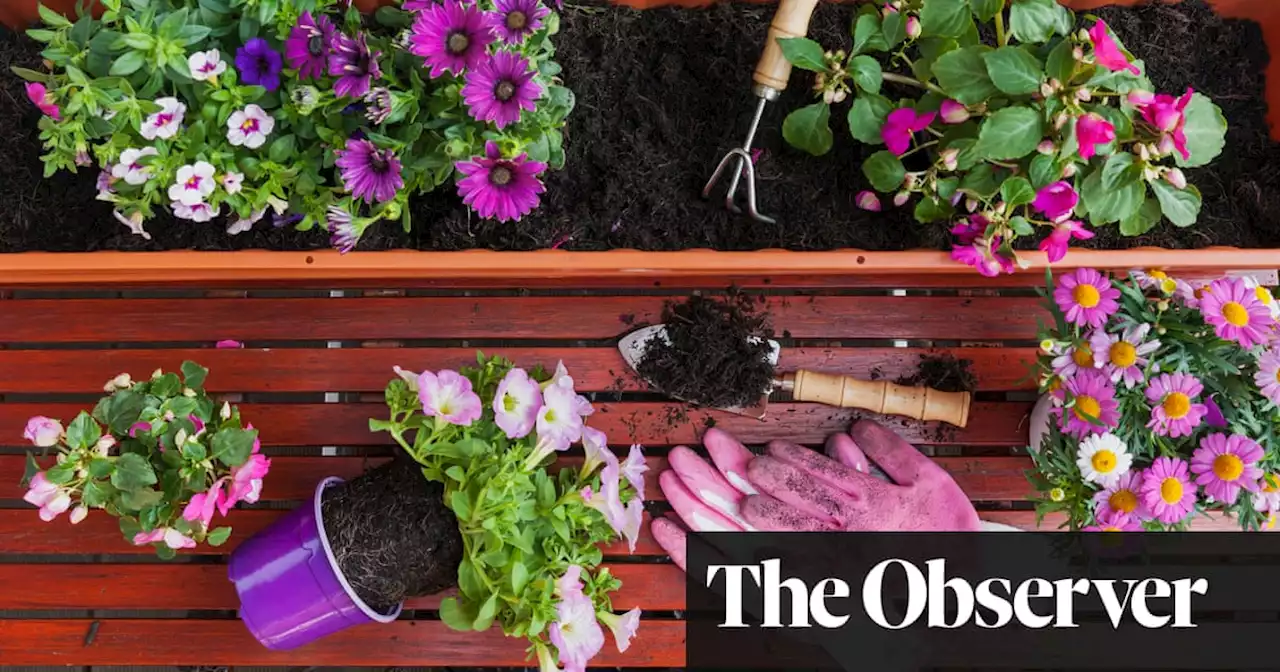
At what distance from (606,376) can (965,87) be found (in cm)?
64

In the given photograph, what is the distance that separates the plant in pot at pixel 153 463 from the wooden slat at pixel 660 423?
0.64 feet

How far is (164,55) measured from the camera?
0.97 m

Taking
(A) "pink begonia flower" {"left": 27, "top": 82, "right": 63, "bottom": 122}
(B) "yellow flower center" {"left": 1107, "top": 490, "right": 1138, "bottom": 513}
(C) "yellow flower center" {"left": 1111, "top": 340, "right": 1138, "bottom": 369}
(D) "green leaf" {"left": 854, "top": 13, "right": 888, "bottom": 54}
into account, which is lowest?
(A) "pink begonia flower" {"left": 27, "top": 82, "right": 63, "bottom": 122}

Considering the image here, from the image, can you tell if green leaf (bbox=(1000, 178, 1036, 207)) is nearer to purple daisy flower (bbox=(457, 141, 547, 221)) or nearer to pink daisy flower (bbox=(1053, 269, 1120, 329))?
pink daisy flower (bbox=(1053, 269, 1120, 329))

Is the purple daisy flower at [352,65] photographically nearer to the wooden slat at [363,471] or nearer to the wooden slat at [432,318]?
the wooden slat at [432,318]

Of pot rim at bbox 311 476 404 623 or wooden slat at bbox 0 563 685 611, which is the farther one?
wooden slat at bbox 0 563 685 611

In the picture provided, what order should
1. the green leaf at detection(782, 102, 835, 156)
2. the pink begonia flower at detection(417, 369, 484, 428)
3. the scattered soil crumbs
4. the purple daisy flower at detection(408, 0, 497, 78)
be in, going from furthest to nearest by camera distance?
the scattered soil crumbs → the green leaf at detection(782, 102, 835, 156) → the pink begonia flower at detection(417, 369, 484, 428) → the purple daisy flower at detection(408, 0, 497, 78)

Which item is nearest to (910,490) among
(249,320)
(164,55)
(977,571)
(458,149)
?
(977,571)

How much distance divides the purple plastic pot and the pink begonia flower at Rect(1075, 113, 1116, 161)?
104 centimetres

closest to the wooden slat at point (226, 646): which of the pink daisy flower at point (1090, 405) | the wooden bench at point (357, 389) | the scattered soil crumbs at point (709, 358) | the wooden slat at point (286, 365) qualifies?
the wooden bench at point (357, 389)

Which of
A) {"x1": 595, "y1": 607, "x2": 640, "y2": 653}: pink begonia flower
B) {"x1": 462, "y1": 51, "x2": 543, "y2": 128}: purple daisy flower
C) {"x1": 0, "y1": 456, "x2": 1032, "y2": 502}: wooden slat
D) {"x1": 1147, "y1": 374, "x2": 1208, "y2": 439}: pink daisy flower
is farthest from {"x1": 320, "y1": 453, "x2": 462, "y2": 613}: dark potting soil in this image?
{"x1": 1147, "y1": 374, "x2": 1208, "y2": 439}: pink daisy flower

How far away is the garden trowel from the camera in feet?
4.14

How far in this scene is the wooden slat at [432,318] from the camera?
1.28 meters

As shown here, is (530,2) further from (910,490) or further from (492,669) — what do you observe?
(492,669)
